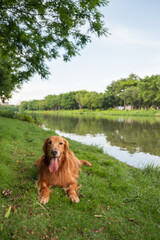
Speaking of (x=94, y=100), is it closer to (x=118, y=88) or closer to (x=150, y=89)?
(x=118, y=88)

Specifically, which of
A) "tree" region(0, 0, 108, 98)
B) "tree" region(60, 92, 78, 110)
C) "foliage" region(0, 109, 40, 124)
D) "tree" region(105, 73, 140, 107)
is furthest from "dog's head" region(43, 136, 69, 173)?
"tree" region(60, 92, 78, 110)

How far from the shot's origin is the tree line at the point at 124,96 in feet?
167

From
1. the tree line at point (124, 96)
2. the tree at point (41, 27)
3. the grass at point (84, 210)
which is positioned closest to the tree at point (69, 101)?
the tree line at point (124, 96)

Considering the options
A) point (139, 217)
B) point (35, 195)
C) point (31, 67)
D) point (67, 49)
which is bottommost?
point (139, 217)

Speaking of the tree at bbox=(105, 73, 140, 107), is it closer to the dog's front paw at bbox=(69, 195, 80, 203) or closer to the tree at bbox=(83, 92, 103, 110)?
the tree at bbox=(83, 92, 103, 110)

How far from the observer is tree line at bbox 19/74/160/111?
50969 mm

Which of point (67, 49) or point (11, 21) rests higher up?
point (11, 21)

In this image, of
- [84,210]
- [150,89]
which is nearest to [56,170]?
[84,210]

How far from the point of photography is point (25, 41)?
273 inches

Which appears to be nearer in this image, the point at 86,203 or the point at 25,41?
the point at 86,203

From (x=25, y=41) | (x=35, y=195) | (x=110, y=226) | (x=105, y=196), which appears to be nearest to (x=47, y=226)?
(x=35, y=195)

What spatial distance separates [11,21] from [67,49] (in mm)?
2662

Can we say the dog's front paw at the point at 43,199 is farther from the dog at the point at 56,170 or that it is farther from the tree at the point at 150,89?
the tree at the point at 150,89

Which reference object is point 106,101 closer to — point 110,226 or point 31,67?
point 31,67
